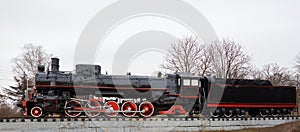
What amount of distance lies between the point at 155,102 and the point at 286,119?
27.4 feet

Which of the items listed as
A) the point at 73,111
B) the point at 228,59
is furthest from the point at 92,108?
the point at 228,59

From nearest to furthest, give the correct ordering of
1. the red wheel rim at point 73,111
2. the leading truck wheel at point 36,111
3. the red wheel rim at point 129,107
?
the leading truck wheel at point 36,111 → the red wheel rim at point 73,111 → the red wheel rim at point 129,107

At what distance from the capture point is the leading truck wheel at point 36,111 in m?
13.9

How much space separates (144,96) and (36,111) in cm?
587

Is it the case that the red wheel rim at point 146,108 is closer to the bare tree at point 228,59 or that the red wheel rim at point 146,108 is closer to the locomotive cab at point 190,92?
the locomotive cab at point 190,92

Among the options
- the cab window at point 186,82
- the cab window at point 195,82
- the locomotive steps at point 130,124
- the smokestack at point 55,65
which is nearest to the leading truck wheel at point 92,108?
the locomotive steps at point 130,124

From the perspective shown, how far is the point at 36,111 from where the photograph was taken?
14.0m

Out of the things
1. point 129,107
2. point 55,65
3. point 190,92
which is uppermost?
point 55,65

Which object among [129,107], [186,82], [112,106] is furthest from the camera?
[186,82]

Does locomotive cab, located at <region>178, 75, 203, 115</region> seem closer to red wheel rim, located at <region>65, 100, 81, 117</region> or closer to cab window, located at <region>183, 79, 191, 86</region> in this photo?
cab window, located at <region>183, 79, 191, 86</region>

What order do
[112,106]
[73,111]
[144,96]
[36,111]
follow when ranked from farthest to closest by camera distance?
1. [144,96]
2. [112,106]
3. [73,111]
4. [36,111]

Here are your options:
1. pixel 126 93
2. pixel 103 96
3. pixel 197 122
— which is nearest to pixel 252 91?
pixel 197 122

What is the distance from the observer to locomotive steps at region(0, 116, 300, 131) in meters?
12.3

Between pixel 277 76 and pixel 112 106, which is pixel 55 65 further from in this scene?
pixel 277 76
